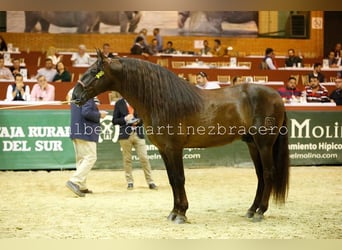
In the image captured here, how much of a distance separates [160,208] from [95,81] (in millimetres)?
2143

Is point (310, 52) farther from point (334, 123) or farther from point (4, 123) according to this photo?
point (4, 123)

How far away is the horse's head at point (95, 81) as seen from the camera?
820 cm

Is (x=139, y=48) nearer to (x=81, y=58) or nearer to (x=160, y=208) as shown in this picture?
(x=81, y=58)

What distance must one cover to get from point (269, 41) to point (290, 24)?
3.50ft

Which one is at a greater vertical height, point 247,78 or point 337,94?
point 247,78

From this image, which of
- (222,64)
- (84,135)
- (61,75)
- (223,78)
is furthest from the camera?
(222,64)

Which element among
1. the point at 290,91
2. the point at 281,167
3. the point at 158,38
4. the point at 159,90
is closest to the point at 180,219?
the point at 281,167

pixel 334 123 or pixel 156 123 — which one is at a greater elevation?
pixel 156 123

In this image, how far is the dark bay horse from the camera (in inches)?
320

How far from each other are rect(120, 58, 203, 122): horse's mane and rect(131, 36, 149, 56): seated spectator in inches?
415

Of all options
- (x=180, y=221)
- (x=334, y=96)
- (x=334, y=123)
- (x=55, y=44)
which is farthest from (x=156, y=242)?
(x=55, y=44)

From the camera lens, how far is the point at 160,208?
9227 millimetres

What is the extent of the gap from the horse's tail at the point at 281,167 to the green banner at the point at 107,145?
4509 mm

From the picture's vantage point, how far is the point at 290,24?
23.9 m
